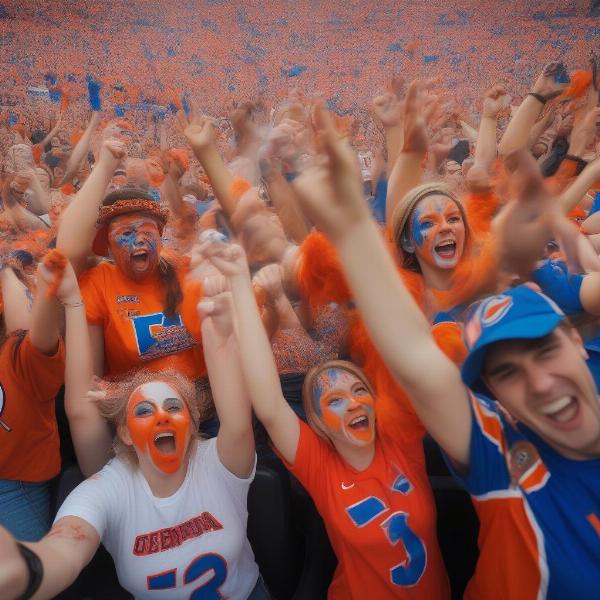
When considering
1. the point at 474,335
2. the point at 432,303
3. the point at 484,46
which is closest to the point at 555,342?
the point at 474,335

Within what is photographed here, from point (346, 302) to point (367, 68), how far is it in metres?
10.5

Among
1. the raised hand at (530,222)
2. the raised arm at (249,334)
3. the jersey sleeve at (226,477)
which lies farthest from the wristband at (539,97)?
the jersey sleeve at (226,477)

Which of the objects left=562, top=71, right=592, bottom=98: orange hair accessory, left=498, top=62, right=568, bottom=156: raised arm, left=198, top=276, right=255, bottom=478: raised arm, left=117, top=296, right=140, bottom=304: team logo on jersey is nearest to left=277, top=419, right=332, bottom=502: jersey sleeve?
left=198, top=276, right=255, bottom=478: raised arm

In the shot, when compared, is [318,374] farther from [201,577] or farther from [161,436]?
[201,577]

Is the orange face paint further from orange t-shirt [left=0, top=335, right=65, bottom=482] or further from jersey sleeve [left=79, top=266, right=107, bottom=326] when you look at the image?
jersey sleeve [left=79, top=266, right=107, bottom=326]

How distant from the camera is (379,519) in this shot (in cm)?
109

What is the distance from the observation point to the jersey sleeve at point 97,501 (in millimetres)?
1059

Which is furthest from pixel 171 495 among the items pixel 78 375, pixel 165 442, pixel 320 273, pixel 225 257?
pixel 320 273

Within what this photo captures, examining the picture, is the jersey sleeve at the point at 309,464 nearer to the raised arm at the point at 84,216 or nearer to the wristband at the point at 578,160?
the raised arm at the point at 84,216

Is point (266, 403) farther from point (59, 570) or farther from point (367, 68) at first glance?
point (367, 68)

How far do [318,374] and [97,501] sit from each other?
1.94ft

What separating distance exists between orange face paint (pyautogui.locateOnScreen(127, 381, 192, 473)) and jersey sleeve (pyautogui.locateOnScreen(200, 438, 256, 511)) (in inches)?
2.9

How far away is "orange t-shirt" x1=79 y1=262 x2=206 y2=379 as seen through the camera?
1.54 metres

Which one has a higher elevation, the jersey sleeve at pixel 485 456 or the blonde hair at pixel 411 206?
the blonde hair at pixel 411 206
